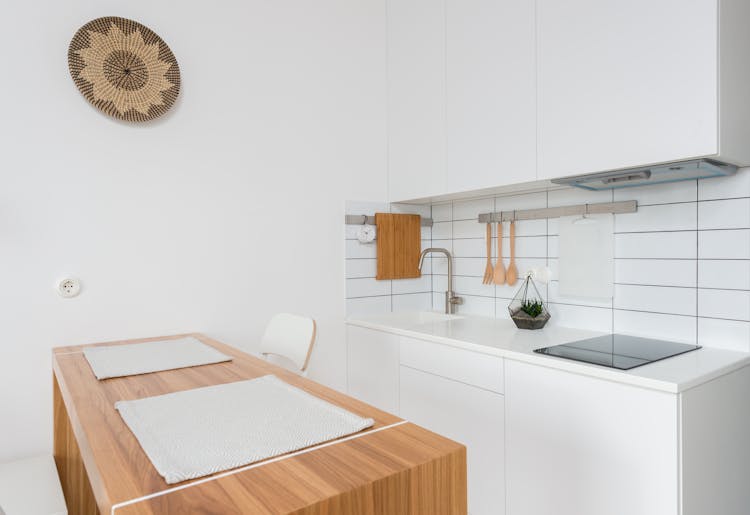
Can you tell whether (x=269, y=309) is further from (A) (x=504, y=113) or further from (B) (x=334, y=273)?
(A) (x=504, y=113)

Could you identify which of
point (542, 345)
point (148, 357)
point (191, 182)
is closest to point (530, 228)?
point (542, 345)

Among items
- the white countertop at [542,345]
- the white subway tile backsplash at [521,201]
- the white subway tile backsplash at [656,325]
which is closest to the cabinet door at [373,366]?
Answer: the white countertop at [542,345]

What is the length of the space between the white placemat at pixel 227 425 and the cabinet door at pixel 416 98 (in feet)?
4.87

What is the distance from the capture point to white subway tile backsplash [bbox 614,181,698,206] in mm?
1669

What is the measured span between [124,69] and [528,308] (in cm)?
192

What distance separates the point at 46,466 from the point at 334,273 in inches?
54.9

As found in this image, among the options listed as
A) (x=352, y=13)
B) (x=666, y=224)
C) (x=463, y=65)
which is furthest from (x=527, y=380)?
(x=352, y=13)

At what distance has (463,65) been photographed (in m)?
2.10

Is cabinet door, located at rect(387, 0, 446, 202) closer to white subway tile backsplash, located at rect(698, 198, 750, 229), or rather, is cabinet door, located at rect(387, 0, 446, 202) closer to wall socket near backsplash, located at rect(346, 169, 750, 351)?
wall socket near backsplash, located at rect(346, 169, 750, 351)

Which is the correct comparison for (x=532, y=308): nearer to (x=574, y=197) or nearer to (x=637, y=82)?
(x=574, y=197)

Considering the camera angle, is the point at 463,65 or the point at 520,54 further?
the point at 463,65

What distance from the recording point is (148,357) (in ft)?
4.72

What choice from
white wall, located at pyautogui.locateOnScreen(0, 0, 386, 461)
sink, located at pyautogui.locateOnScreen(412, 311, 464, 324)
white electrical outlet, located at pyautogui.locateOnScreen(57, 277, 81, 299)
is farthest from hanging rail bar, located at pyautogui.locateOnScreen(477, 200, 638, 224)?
white electrical outlet, located at pyautogui.locateOnScreen(57, 277, 81, 299)

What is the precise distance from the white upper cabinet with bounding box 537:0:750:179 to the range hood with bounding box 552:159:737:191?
56 millimetres
